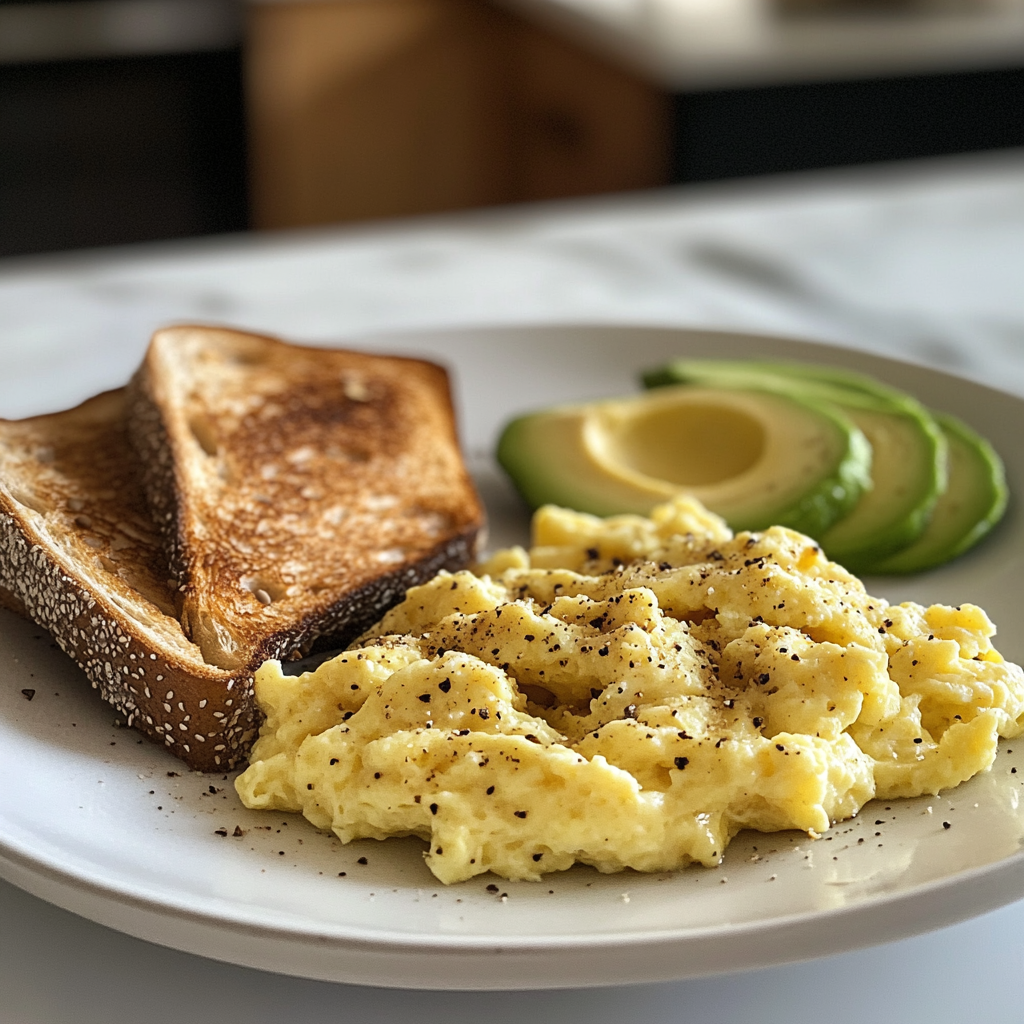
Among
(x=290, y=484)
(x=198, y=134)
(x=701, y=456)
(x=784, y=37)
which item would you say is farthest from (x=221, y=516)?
(x=198, y=134)

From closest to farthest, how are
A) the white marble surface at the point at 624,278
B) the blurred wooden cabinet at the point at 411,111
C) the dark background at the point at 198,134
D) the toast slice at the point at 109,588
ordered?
the toast slice at the point at 109,588, the white marble surface at the point at 624,278, the dark background at the point at 198,134, the blurred wooden cabinet at the point at 411,111

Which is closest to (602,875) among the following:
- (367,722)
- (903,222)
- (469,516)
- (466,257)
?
(367,722)

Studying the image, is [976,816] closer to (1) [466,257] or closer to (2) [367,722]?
(2) [367,722]

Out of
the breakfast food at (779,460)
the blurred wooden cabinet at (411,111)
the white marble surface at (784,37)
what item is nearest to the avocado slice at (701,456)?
the breakfast food at (779,460)

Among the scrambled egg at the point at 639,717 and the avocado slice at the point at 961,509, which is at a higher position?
the scrambled egg at the point at 639,717

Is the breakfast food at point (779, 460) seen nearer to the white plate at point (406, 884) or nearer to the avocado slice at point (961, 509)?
the avocado slice at point (961, 509)

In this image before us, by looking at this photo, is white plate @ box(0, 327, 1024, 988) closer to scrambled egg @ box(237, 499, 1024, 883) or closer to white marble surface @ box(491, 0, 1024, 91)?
scrambled egg @ box(237, 499, 1024, 883)
